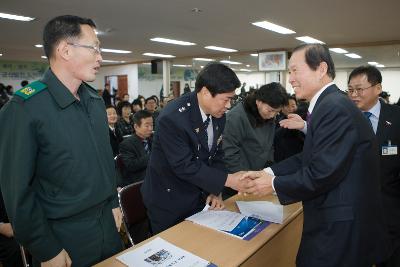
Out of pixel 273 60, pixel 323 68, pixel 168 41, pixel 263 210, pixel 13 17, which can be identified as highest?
pixel 168 41

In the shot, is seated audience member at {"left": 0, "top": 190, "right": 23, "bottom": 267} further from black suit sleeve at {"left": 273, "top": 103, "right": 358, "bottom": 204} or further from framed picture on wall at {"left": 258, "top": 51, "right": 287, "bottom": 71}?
framed picture on wall at {"left": 258, "top": 51, "right": 287, "bottom": 71}

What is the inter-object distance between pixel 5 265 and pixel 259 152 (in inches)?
80.6

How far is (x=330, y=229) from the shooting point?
4.40 ft

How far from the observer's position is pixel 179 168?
179 cm

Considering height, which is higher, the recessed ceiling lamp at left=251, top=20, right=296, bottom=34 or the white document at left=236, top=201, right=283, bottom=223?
the recessed ceiling lamp at left=251, top=20, right=296, bottom=34

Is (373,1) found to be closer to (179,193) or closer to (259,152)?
(259,152)

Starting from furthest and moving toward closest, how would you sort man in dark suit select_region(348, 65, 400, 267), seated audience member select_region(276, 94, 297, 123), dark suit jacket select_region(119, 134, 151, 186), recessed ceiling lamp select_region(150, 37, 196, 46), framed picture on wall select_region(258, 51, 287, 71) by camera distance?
framed picture on wall select_region(258, 51, 287, 71), recessed ceiling lamp select_region(150, 37, 196, 46), seated audience member select_region(276, 94, 297, 123), dark suit jacket select_region(119, 134, 151, 186), man in dark suit select_region(348, 65, 400, 267)

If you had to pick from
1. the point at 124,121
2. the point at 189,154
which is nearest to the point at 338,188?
the point at 189,154

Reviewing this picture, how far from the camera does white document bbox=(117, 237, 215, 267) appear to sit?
1361mm

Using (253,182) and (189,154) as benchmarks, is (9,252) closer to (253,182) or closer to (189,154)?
(189,154)

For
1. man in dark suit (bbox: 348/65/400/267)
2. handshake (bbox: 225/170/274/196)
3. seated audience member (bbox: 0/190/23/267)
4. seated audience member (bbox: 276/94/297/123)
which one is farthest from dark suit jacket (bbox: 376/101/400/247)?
seated audience member (bbox: 0/190/23/267)

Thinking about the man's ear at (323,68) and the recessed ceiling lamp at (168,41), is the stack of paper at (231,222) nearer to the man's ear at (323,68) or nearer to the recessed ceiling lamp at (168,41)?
the man's ear at (323,68)

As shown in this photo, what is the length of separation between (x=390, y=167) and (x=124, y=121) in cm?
491

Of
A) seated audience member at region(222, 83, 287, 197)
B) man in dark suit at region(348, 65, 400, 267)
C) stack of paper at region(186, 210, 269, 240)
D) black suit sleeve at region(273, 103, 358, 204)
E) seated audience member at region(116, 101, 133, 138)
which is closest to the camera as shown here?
black suit sleeve at region(273, 103, 358, 204)
